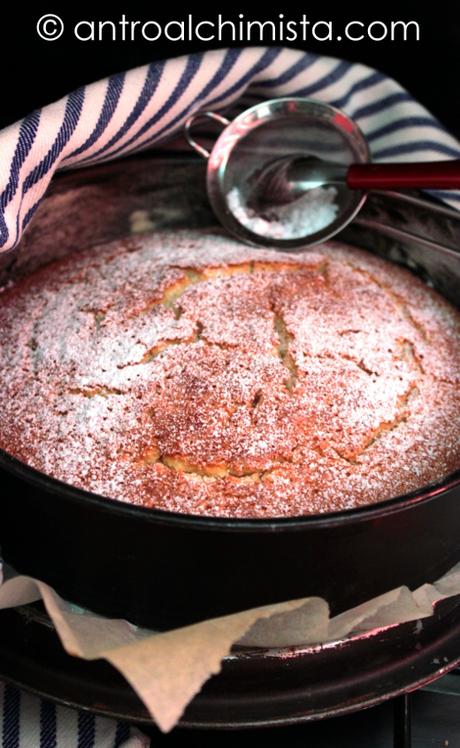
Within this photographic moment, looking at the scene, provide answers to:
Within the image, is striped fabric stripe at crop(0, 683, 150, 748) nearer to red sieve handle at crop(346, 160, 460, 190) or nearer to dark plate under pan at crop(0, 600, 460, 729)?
dark plate under pan at crop(0, 600, 460, 729)

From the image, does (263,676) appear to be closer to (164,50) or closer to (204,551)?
(204,551)

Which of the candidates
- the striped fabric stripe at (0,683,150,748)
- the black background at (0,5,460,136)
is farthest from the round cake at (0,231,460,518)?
the black background at (0,5,460,136)

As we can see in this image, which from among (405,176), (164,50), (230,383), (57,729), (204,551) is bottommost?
(57,729)

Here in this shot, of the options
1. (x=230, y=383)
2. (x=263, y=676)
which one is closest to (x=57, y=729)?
(x=263, y=676)

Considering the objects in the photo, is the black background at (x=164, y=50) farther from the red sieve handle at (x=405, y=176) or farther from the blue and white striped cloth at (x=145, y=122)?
the red sieve handle at (x=405, y=176)

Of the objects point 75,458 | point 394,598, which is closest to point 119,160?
point 75,458

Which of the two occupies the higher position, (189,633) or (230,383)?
(230,383)

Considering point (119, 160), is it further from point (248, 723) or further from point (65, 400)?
point (248, 723)
